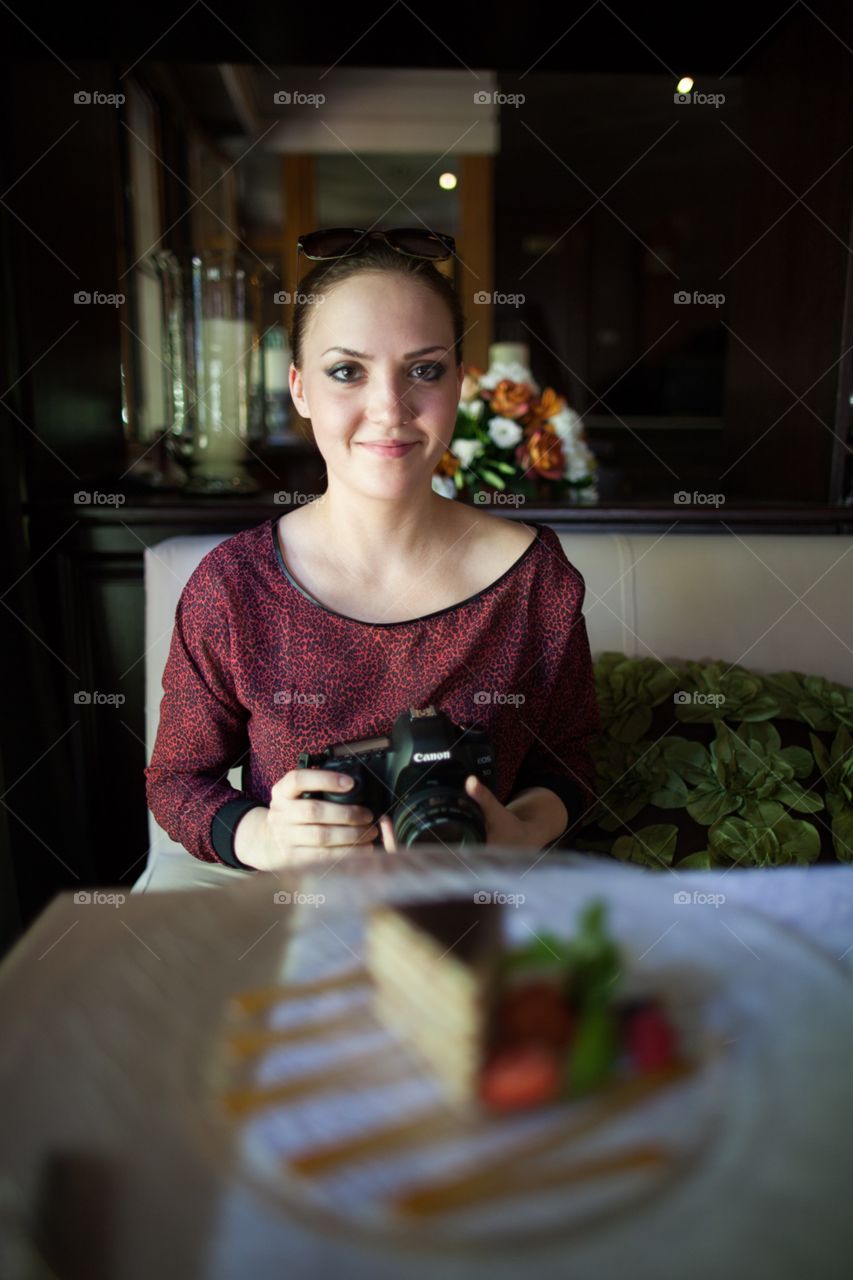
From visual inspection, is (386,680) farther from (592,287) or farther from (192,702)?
(592,287)

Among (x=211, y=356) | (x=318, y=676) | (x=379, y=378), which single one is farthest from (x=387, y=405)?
(x=211, y=356)

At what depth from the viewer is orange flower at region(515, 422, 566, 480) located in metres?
1.57

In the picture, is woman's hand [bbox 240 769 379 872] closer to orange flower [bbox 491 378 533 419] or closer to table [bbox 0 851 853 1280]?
table [bbox 0 851 853 1280]

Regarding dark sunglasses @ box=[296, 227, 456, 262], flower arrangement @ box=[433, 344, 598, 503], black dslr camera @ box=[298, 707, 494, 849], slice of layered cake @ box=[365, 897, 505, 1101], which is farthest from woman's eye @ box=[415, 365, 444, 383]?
slice of layered cake @ box=[365, 897, 505, 1101]

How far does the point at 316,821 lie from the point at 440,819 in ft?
0.50

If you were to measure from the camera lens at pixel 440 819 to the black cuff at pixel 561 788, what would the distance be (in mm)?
349

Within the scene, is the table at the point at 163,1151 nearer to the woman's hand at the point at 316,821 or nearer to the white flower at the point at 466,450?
the woman's hand at the point at 316,821

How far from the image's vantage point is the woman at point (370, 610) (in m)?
1.02

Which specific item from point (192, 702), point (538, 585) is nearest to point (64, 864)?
point (192, 702)

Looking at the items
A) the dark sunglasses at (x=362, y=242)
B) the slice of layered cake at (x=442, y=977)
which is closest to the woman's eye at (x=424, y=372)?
the dark sunglasses at (x=362, y=242)

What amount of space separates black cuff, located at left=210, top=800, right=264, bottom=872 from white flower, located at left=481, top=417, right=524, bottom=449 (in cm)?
80

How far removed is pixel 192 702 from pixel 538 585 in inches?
16.4

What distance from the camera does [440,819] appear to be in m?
0.72

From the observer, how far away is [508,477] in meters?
1.60
